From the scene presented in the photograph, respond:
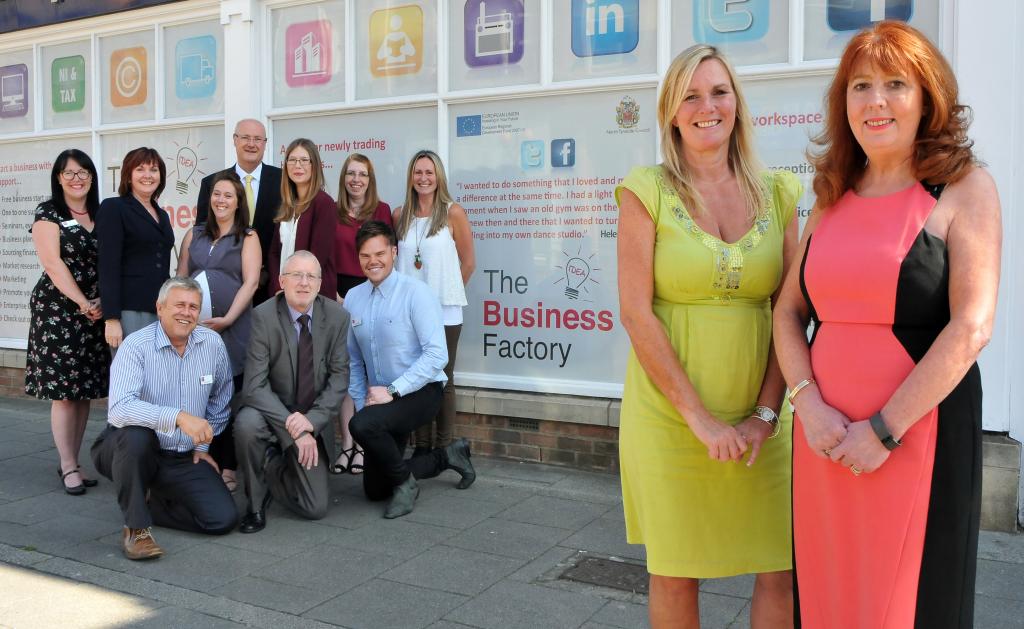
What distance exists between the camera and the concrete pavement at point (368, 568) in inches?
152

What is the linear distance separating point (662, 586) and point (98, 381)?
4.49 m

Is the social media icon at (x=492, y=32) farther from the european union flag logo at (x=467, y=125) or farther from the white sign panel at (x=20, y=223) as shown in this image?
the white sign panel at (x=20, y=223)

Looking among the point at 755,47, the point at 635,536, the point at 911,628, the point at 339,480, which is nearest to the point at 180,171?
the point at 339,480

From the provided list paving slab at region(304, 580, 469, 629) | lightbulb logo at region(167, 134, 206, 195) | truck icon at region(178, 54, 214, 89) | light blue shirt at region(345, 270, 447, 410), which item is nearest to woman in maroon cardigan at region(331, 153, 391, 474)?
light blue shirt at region(345, 270, 447, 410)

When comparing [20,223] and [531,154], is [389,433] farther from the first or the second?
[20,223]

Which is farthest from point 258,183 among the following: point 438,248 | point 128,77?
point 128,77

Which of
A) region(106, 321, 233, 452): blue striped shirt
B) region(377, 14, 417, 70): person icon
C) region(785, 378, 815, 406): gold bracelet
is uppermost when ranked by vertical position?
region(377, 14, 417, 70): person icon

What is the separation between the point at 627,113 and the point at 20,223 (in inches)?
255

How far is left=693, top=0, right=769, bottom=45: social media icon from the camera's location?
18.9ft

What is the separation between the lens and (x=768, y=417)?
2652 millimetres

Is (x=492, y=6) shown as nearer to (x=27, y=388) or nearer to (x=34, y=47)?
(x=27, y=388)

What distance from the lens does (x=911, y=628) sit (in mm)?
2152

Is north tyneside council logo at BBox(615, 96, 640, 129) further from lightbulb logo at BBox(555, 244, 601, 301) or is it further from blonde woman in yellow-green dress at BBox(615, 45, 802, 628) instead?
blonde woman in yellow-green dress at BBox(615, 45, 802, 628)

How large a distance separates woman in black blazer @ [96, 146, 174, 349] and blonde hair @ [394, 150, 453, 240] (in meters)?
1.52
